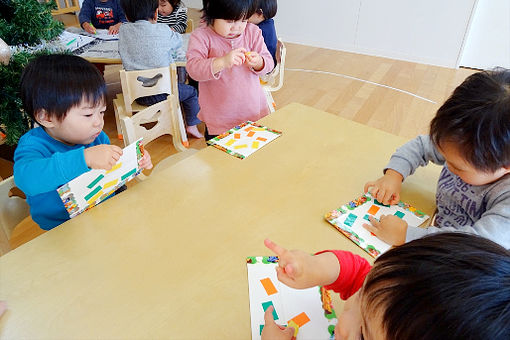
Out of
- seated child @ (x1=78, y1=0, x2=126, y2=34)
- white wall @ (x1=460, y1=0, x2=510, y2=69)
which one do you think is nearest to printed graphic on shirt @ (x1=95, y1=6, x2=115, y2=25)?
Result: seated child @ (x1=78, y1=0, x2=126, y2=34)

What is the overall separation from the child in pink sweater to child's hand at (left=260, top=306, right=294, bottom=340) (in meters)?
0.90

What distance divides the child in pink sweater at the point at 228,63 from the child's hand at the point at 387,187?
0.65 metres

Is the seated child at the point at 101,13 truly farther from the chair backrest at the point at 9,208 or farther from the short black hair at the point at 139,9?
the chair backrest at the point at 9,208

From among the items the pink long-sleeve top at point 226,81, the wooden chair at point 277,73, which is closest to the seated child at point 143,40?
the wooden chair at point 277,73

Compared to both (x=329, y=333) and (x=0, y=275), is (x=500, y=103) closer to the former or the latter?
(x=329, y=333)

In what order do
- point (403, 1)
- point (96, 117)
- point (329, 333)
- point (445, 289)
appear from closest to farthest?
point (445, 289)
point (329, 333)
point (96, 117)
point (403, 1)

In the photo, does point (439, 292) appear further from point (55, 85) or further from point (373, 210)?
point (55, 85)

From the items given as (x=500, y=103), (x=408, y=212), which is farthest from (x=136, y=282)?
(x=500, y=103)

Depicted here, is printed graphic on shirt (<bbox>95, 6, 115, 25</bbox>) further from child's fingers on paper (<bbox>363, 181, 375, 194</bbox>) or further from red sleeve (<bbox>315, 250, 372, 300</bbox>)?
red sleeve (<bbox>315, 250, 372, 300</bbox>)

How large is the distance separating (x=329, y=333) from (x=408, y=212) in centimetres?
42

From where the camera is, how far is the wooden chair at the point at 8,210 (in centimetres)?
89

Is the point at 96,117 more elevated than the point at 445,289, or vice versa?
the point at 445,289

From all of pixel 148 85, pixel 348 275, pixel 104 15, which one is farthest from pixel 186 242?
pixel 104 15

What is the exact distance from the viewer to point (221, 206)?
34.2 inches
